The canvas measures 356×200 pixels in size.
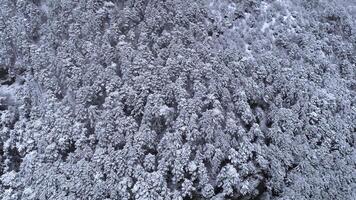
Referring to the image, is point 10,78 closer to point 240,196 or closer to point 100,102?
point 100,102

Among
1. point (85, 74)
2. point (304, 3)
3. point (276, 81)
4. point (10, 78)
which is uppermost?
point (304, 3)

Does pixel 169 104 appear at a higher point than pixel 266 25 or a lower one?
lower

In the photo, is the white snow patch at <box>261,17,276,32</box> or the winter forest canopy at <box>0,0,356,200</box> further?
the white snow patch at <box>261,17,276,32</box>

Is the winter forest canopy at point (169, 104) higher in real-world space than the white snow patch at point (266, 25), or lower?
lower

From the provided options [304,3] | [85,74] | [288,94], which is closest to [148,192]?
[85,74]

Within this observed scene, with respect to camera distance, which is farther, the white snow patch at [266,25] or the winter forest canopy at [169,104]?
the white snow patch at [266,25]

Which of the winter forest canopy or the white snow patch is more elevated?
the white snow patch

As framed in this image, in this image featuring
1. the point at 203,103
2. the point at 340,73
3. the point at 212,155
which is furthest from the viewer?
the point at 340,73

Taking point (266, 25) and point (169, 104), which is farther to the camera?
point (266, 25)
